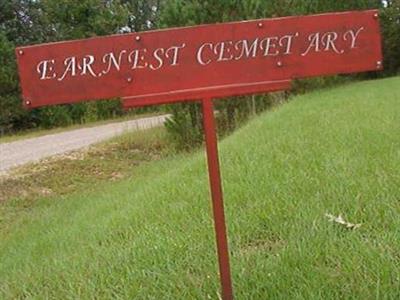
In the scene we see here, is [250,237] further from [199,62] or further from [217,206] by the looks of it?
[199,62]

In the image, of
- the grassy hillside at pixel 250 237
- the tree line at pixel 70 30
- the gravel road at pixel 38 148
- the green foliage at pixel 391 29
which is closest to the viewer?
the grassy hillside at pixel 250 237

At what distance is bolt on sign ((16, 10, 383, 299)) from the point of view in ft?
8.27

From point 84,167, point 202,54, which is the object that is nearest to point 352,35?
point 202,54

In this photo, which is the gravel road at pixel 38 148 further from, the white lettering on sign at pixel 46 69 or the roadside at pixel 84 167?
the white lettering on sign at pixel 46 69

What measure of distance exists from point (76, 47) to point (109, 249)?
1.68 meters

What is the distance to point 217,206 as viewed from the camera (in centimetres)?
259

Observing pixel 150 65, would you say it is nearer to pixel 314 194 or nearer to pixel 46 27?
→ pixel 314 194

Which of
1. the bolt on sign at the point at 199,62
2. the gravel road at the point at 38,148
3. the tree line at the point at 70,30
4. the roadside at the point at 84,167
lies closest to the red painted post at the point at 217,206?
the bolt on sign at the point at 199,62

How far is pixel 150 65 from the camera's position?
8.29 ft

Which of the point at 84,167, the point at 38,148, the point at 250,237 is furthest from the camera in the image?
A: the point at 38,148

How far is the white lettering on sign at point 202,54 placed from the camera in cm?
252

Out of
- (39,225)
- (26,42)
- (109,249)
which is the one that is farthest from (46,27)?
(109,249)

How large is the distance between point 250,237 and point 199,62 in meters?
1.32

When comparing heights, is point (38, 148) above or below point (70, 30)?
below
